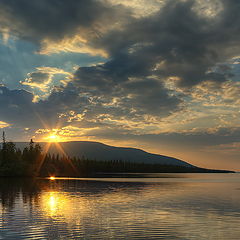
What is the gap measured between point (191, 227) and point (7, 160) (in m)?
168

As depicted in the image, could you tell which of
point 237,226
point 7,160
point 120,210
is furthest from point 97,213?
point 7,160

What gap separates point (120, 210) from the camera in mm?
46719

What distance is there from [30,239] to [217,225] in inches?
834

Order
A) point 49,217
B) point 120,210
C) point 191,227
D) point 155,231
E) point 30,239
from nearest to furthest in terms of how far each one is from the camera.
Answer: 1. point 30,239
2. point 155,231
3. point 191,227
4. point 49,217
5. point 120,210

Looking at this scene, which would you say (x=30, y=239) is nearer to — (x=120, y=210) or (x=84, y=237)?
(x=84, y=237)

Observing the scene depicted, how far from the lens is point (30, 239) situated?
2672cm

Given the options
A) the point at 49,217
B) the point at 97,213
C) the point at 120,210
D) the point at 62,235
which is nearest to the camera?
the point at 62,235

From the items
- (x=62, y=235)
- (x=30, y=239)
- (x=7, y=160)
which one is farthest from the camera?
(x=7, y=160)

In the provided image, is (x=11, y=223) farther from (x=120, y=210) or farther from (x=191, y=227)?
(x=191, y=227)

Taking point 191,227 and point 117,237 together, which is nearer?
point 117,237

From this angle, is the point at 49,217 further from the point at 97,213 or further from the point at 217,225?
the point at 217,225

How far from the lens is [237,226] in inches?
1363

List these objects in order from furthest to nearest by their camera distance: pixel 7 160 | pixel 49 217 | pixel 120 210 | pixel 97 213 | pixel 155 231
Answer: pixel 7 160 → pixel 120 210 → pixel 97 213 → pixel 49 217 → pixel 155 231

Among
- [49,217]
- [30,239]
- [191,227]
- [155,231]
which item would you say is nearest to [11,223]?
[49,217]
